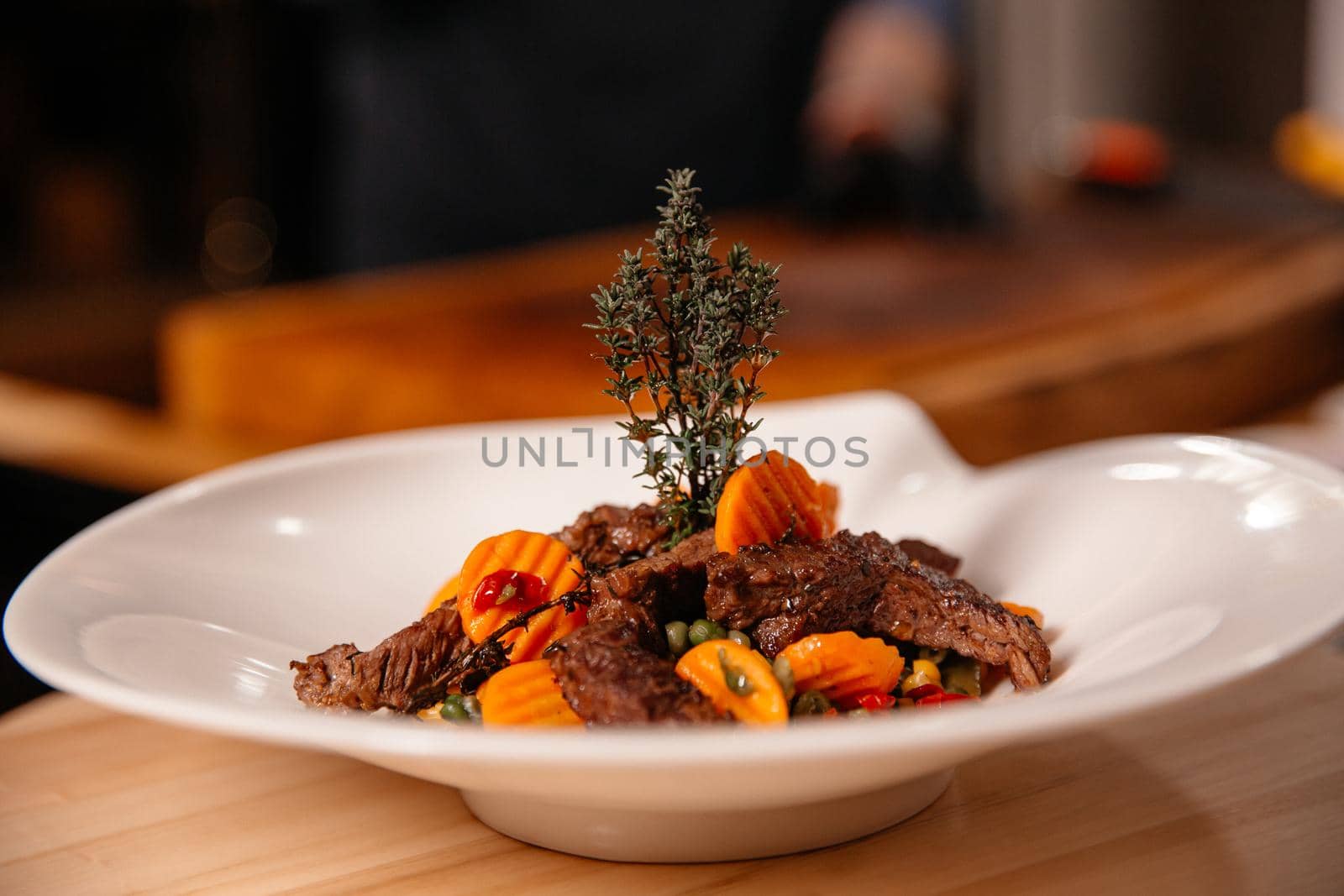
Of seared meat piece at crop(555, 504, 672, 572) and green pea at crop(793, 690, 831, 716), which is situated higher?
seared meat piece at crop(555, 504, 672, 572)

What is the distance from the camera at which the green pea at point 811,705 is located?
1190 millimetres

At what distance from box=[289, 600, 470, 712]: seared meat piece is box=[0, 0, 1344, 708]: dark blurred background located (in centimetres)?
107

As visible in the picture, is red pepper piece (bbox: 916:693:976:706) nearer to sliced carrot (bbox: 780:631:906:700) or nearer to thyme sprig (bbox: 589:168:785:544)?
sliced carrot (bbox: 780:631:906:700)

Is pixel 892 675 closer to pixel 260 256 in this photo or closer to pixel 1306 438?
pixel 1306 438

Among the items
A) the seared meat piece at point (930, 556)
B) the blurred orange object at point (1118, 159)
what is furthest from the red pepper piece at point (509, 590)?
the blurred orange object at point (1118, 159)

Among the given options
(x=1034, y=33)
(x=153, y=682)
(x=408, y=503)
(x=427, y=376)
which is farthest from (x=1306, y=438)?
(x=1034, y=33)

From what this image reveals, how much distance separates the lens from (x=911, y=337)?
111 inches

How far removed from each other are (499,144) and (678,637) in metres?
3.19

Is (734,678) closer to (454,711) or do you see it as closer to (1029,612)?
(454,711)

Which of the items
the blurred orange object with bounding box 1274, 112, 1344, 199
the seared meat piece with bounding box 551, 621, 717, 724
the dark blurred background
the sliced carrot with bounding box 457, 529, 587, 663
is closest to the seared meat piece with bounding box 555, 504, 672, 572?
the sliced carrot with bounding box 457, 529, 587, 663

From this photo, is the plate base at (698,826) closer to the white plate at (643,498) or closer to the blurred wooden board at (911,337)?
the white plate at (643,498)

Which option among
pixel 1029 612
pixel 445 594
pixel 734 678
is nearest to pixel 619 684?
pixel 734 678

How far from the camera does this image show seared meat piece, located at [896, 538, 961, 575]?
1539 millimetres

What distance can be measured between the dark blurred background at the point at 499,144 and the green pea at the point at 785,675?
1.48 metres
